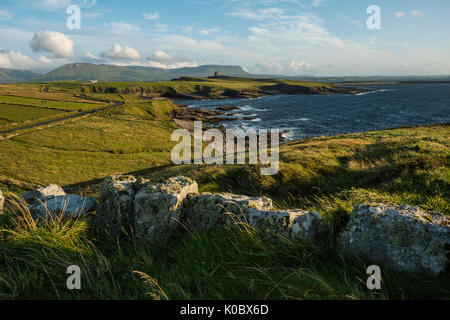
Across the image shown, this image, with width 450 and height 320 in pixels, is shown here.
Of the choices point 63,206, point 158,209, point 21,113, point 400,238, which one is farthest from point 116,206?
point 21,113

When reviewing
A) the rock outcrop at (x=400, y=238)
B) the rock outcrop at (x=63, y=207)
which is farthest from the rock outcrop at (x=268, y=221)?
the rock outcrop at (x=63, y=207)

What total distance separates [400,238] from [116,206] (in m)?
6.01

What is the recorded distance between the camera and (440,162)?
11.0 metres

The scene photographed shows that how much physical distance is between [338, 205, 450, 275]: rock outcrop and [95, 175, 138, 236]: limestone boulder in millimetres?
4820

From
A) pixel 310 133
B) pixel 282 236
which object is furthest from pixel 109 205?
pixel 310 133

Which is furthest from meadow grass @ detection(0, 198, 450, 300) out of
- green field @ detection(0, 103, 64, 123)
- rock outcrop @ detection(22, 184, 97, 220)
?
green field @ detection(0, 103, 64, 123)

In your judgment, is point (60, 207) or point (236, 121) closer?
point (60, 207)

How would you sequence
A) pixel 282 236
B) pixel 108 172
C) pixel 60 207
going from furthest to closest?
pixel 108 172
pixel 60 207
pixel 282 236

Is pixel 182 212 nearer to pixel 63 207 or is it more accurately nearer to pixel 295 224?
pixel 295 224

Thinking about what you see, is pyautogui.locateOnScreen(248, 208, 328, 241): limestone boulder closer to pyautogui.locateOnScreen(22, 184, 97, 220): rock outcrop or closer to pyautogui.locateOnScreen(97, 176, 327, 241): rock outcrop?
pyautogui.locateOnScreen(97, 176, 327, 241): rock outcrop

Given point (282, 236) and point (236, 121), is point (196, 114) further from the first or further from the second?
point (282, 236)

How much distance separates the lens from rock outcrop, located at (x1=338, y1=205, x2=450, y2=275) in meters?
4.02

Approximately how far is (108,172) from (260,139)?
129 ft
